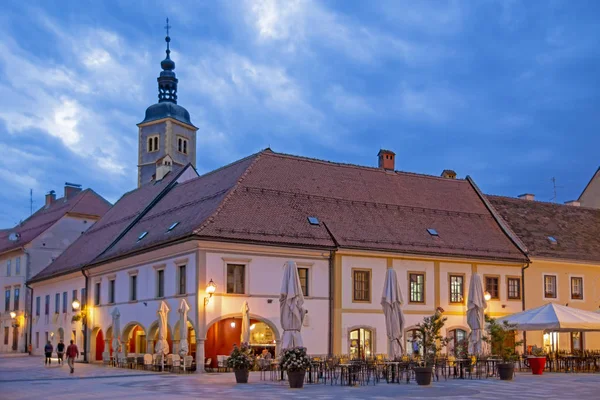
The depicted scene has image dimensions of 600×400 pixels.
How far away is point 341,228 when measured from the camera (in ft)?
128

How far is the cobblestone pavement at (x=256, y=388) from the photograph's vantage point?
22.1 metres

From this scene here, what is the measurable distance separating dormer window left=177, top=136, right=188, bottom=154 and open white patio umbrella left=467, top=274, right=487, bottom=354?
2539 inches

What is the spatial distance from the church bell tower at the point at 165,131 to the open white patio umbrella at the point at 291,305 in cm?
6197

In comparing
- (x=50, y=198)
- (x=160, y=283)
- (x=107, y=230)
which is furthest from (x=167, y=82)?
(x=160, y=283)

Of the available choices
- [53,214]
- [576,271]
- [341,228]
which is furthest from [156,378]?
[53,214]

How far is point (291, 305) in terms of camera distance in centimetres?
2967

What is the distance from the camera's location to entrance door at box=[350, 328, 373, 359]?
1506 inches

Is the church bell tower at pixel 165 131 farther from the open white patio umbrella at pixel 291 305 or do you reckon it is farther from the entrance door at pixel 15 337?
the open white patio umbrella at pixel 291 305

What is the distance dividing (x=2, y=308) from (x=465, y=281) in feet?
137

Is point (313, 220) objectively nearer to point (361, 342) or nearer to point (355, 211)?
point (355, 211)

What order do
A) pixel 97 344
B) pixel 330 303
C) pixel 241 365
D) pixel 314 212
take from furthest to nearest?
1. pixel 97 344
2. pixel 314 212
3. pixel 330 303
4. pixel 241 365

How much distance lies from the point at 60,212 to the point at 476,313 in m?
41.4

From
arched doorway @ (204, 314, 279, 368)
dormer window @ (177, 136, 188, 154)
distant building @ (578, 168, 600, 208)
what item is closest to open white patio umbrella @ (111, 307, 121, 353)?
arched doorway @ (204, 314, 279, 368)

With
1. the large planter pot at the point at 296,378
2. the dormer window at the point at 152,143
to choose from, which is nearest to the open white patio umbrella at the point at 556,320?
the large planter pot at the point at 296,378
